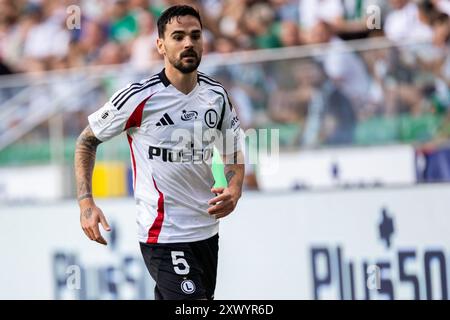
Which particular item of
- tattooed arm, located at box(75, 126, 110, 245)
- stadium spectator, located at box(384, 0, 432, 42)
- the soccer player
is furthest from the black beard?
stadium spectator, located at box(384, 0, 432, 42)

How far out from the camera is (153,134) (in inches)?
263

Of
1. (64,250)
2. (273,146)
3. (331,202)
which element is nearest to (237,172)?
(331,202)

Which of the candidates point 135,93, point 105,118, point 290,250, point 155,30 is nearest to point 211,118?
point 135,93

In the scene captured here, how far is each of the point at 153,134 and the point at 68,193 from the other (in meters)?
5.60

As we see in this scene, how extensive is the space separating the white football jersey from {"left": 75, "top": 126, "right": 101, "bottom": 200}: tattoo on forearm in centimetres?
9

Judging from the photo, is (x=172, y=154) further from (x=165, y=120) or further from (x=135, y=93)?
(x=135, y=93)

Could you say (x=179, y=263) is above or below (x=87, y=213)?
below

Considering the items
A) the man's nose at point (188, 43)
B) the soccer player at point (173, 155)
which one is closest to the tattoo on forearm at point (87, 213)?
the soccer player at point (173, 155)

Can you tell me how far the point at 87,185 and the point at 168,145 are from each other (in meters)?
0.58

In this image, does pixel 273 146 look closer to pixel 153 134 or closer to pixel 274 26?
pixel 274 26

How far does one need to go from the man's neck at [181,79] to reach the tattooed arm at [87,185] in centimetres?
63

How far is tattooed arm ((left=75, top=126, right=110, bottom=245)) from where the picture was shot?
253 inches

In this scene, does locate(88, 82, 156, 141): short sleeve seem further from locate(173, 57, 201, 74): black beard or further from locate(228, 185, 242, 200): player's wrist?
locate(228, 185, 242, 200): player's wrist

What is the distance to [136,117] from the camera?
6645 millimetres
